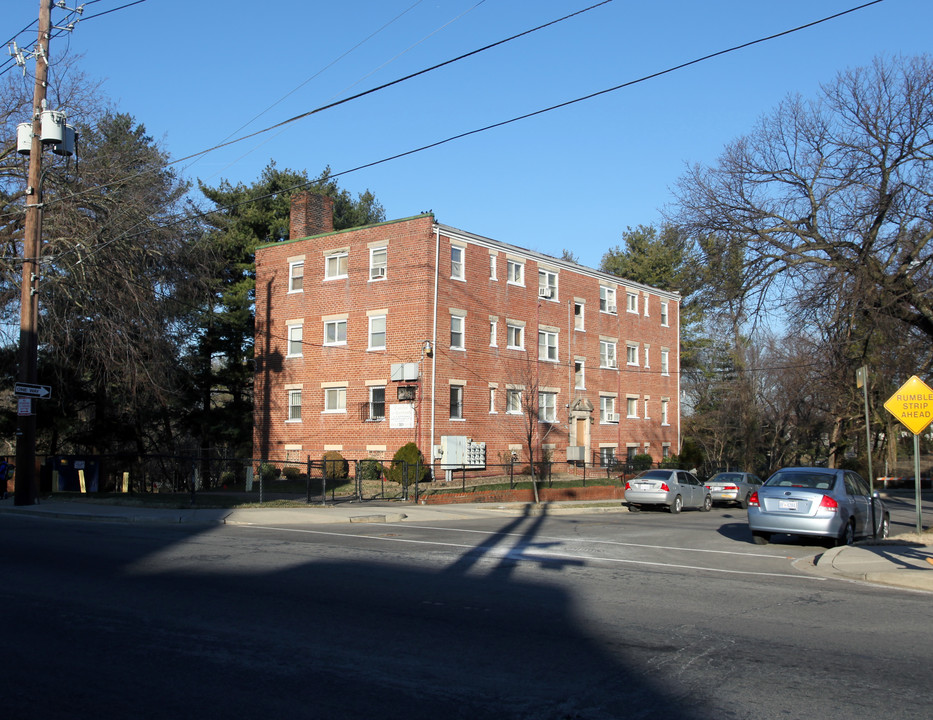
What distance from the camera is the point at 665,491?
27875 millimetres

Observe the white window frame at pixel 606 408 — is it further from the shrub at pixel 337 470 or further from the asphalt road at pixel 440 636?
the asphalt road at pixel 440 636

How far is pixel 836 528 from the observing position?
1536 cm

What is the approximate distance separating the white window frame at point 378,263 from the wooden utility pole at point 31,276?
15.8m

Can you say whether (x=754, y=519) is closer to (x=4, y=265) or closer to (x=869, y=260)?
(x=869, y=260)

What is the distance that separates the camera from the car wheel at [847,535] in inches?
629

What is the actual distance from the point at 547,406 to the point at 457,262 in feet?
30.8

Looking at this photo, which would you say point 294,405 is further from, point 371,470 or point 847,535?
point 847,535

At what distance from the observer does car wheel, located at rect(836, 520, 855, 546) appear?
1598cm

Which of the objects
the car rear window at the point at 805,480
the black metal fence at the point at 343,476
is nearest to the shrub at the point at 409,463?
the black metal fence at the point at 343,476

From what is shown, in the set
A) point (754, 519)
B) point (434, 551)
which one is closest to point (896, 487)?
point (754, 519)

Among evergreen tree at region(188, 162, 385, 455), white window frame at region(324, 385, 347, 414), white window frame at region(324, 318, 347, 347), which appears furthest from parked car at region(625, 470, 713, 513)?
evergreen tree at region(188, 162, 385, 455)

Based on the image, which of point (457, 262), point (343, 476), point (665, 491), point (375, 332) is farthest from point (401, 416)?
point (665, 491)

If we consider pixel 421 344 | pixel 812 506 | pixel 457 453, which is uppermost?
pixel 421 344

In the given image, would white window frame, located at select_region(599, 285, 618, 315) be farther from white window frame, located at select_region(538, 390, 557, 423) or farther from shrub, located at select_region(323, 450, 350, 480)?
shrub, located at select_region(323, 450, 350, 480)
